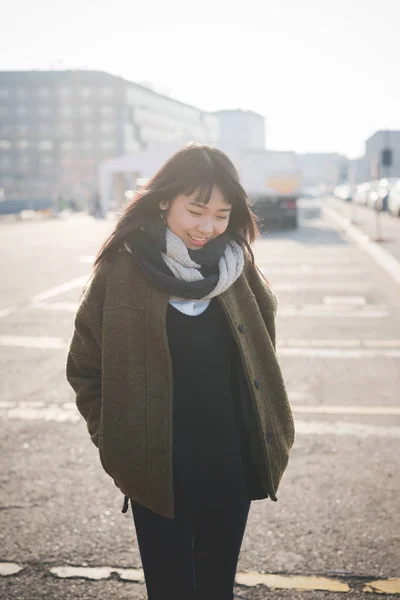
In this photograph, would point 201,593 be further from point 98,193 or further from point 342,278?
point 98,193

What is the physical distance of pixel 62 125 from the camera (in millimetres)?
108000

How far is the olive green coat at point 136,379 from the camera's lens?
2168 mm

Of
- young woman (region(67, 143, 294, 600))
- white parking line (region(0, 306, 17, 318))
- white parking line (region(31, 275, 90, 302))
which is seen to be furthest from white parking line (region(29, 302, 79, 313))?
young woman (region(67, 143, 294, 600))

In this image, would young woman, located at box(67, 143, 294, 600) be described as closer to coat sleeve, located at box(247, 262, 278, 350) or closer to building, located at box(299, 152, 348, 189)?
coat sleeve, located at box(247, 262, 278, 350)

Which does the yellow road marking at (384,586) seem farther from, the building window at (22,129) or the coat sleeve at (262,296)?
the building window at (22,129)

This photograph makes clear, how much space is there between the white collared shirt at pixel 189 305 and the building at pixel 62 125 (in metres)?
104

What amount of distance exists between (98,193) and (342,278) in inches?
1240

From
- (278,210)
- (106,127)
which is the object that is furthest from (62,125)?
(278,210)

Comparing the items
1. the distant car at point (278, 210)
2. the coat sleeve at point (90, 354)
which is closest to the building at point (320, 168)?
the distant car at point (278, 210)

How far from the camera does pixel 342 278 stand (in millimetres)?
13492

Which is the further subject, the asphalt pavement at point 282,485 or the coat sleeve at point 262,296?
the asphalt pavement at point 282,485

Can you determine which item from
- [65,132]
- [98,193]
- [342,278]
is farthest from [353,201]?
[65,132]

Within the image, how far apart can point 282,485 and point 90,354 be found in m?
2.40

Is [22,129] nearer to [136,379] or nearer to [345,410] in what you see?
[345,410]
